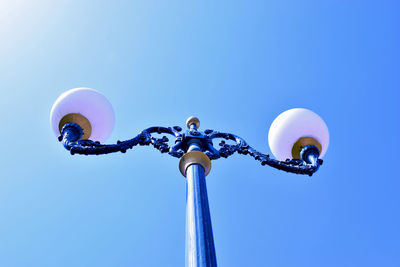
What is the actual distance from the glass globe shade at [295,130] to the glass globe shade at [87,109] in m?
2.18

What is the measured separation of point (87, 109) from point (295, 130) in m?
2.60

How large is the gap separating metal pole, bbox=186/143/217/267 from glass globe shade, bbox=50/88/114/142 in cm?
171

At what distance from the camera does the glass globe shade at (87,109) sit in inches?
197

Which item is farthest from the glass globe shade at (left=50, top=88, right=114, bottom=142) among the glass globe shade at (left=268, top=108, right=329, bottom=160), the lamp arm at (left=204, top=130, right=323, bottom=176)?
the glass globe shade at (left=268, top=108, right=329, bottom=160)

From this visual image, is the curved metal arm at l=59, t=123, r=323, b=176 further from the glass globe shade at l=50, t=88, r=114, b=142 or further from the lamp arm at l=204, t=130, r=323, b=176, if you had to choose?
the glass globe shade at l=50, t=88, r=114, b=142

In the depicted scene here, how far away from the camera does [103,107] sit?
5.20 metres

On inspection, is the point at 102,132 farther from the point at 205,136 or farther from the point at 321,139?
the point at 321,139

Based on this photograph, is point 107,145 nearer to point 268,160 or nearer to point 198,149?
point 198,149

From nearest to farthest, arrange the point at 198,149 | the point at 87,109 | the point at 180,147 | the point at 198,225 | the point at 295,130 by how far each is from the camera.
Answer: the point at 198,225 < the point at 198,149 < the point at 180,147 < the point at 87,109 < the point at 295,130

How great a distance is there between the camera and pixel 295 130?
17.3 feet

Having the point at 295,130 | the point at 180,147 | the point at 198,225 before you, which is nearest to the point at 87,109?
the point at 180,147

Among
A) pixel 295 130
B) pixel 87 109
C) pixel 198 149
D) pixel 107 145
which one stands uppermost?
pixel 87 109

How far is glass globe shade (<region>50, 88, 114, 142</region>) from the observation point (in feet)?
16.4

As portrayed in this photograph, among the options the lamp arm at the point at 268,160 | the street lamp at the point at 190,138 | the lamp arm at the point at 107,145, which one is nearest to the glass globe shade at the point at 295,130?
the street lamp at the point at 190,138
